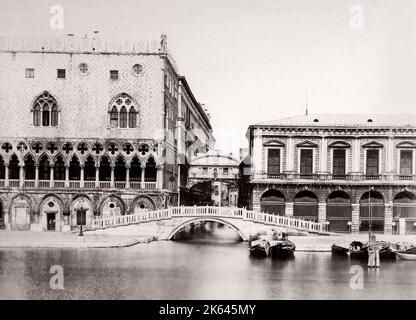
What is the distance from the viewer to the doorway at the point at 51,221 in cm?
3487

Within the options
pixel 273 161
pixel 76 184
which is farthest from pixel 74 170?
pixel 273 161

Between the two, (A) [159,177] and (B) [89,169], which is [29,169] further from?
(A) [159,177]

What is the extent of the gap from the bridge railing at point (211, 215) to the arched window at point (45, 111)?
22.2 feet

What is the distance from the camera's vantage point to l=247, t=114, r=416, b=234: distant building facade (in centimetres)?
3428

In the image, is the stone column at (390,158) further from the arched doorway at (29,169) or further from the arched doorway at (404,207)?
the arched doorway at (29,169)

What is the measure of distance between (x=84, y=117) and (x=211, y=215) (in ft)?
31.9

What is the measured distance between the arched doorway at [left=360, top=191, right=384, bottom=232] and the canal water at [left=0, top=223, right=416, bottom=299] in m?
7.67

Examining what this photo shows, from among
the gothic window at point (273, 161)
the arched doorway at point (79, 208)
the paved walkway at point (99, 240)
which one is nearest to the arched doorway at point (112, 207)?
the arched doorway at point (79, 208)

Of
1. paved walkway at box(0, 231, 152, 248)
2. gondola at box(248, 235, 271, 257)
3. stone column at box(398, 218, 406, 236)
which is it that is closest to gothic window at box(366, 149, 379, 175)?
stone column at box(398, 218, 406, 236)

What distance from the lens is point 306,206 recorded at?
116 ft

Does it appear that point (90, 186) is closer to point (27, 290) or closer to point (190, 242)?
point (190, 242)

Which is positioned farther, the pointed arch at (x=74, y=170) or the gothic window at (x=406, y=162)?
the pointed arch at (x=74, y=170)

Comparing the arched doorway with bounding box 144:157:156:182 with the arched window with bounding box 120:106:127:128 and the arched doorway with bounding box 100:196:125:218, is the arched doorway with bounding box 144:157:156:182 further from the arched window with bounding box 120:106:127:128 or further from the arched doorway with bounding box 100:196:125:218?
the arched window with bounding box 120:106:127:128

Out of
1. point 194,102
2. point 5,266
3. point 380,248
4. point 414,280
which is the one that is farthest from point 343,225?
point 194,102
